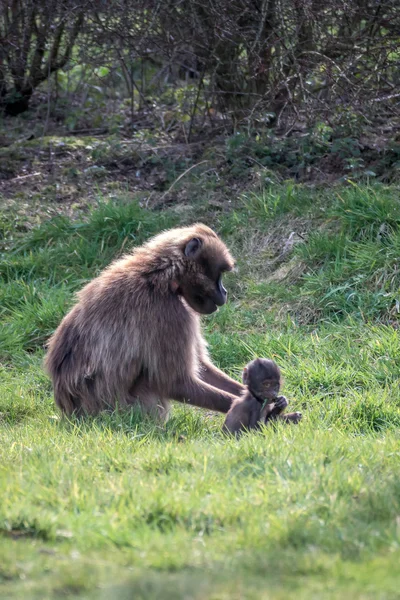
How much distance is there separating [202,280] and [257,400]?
99 cm

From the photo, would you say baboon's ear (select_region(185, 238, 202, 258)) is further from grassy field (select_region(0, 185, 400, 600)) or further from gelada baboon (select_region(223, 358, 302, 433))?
grassy field (select_region(0, 185, 400, 600))

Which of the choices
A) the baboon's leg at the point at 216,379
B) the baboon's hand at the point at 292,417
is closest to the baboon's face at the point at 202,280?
the baboon's leg at the point at 216,379

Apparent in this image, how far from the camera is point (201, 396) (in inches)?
248

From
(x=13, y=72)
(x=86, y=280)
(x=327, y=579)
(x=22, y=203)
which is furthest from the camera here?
(x=13, y=72)

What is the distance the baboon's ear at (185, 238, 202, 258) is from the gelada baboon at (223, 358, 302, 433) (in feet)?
3.09

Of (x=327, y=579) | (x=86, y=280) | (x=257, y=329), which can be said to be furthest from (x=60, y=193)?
(x=327, y=579)

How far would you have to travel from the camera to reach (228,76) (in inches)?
432

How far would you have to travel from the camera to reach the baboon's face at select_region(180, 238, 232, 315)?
21.5ft

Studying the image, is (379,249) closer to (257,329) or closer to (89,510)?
(257,329)

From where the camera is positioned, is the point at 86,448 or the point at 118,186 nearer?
the point at 86,448

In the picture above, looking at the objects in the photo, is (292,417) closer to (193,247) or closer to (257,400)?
(257,400)

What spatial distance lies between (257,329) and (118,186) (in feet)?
11.2

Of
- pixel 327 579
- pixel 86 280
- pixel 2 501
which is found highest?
pixel 327 579

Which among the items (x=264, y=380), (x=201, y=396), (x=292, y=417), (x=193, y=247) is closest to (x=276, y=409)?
(x=292, y=417)
